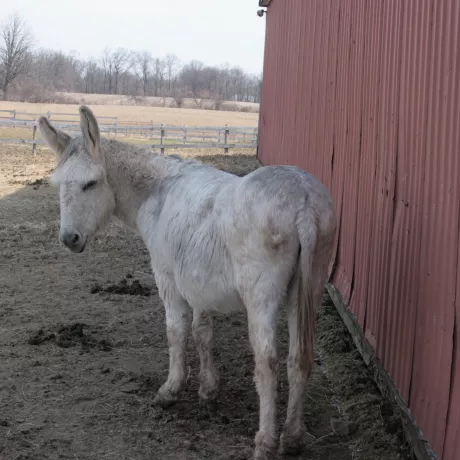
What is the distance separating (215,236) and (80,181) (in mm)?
1228

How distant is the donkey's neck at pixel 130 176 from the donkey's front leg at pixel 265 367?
5.26ft

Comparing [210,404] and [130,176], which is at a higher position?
[130,176]

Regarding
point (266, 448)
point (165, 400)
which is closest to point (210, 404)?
point (165, 400)

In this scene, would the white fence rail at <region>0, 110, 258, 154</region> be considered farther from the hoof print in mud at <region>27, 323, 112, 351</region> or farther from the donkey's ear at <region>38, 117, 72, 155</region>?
the donkey's ear at <region>38, 117, 72, 155</region>

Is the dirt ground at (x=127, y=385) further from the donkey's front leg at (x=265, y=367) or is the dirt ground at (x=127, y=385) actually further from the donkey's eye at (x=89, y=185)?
the donkey's eye at (x=89, y=185)

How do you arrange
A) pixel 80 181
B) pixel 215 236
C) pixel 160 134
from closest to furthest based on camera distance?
pixel 215 236 < pixel 80 181 < pixel 160 134

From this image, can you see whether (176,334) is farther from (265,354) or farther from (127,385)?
(265,354)

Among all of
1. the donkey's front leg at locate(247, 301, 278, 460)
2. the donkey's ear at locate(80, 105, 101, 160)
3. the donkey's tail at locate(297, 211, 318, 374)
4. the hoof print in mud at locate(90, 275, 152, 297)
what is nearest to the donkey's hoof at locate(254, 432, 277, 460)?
the donkey's front leg at locate(247, 301, 278, 460)

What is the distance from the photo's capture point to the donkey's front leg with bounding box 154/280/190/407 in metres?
4.19

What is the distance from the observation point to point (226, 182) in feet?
12.8

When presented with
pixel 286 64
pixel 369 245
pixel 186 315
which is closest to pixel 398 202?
pixel 369 245

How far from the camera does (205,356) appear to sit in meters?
4.28

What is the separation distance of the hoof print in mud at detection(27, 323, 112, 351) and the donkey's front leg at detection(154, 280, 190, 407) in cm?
116

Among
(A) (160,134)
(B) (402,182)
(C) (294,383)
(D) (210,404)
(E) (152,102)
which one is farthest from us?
(E) (152,102)
